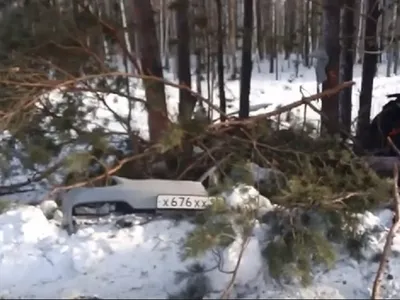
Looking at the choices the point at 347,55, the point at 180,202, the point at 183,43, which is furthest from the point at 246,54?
the point at 180,202

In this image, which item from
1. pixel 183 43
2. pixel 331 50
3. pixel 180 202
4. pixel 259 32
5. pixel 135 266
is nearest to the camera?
pixel 135 266

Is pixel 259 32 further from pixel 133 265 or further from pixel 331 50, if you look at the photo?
pixel 133 265

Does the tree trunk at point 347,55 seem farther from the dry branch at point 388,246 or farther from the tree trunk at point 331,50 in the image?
the dry branch at point 388,246

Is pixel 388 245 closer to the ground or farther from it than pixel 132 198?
closer to the ground

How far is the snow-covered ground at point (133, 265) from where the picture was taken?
127 inches

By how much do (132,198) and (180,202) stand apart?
0.26 m

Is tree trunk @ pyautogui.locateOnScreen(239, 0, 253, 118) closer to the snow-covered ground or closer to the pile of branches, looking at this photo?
the pile of branches

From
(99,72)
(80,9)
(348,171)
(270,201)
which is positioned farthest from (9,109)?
(348,171)

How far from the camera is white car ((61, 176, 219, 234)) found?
3748mm

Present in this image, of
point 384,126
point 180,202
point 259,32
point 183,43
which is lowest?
point 259,32

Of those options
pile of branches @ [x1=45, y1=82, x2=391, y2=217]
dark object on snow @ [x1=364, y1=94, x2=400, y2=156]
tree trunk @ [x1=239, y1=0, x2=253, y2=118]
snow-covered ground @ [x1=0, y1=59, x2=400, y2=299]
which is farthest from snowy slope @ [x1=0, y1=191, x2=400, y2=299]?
tree trunk @ [x1=239, y1=0, x2=253, y2=118]

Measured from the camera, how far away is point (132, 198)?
3.78 metres

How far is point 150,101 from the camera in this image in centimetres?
446

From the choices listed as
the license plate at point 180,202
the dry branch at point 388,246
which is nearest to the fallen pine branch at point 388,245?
the dry branch at point 388,246
